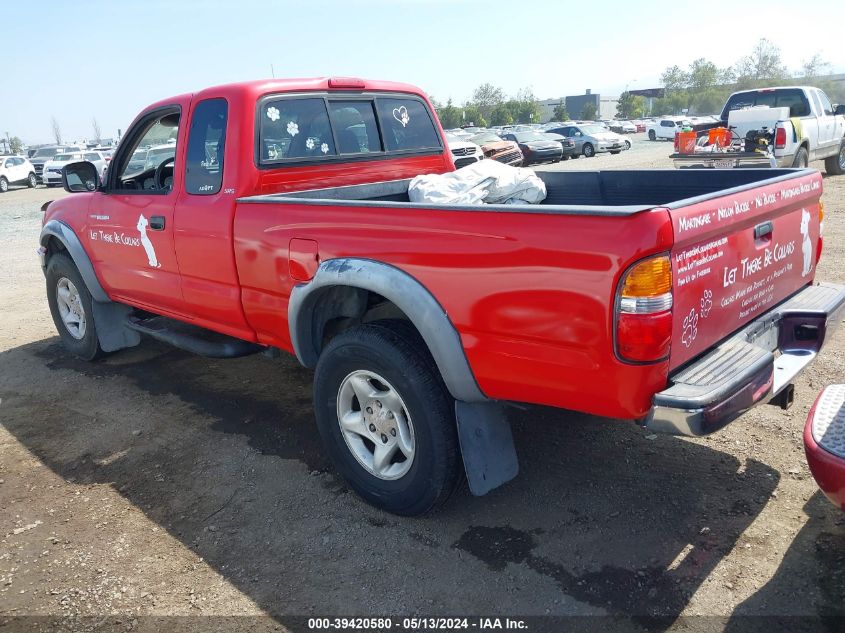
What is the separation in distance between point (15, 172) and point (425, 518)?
3191 centimetres

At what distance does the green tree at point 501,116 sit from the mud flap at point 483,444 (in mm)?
88627

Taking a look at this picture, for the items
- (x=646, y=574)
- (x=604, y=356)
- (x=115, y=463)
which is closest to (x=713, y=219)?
(x=604, y=356)

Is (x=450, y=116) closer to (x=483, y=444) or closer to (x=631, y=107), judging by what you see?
A: (x=631, y=107)

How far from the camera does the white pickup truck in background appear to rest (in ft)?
40.2

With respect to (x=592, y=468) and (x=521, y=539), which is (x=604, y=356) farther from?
(x=592, y=468)

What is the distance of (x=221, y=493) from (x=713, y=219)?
272cm

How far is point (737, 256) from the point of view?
2.74 meters

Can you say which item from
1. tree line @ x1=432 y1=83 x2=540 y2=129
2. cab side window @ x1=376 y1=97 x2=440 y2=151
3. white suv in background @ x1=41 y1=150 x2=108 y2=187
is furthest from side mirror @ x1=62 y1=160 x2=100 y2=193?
tree line @ x1=432 y1=83 x2=540 y2=129

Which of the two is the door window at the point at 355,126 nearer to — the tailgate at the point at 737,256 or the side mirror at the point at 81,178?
the side mirror at the point at 81,178

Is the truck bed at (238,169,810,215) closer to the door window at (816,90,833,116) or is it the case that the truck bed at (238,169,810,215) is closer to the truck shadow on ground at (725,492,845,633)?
the truck shadow on ground at (725,492,845,633)

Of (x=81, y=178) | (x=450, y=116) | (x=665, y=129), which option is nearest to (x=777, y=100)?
(x=81, y=178)

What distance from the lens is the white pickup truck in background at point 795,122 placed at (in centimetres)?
1226

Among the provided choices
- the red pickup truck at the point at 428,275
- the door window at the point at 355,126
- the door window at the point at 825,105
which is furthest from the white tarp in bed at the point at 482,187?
the door window at the point at 825,105

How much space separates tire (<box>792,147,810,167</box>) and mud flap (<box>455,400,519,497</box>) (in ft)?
39.4
